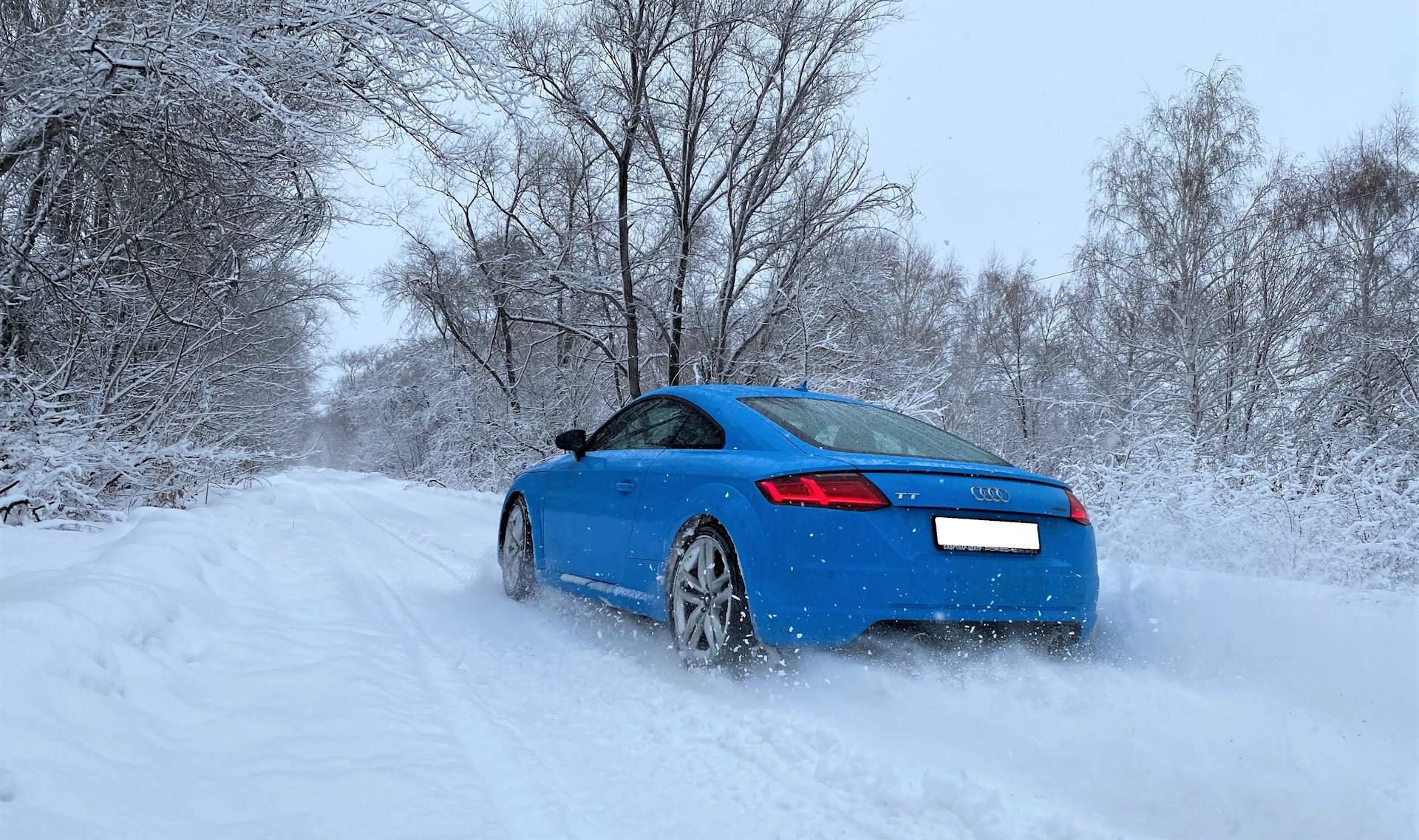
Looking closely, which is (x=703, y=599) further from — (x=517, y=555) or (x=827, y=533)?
(x=517, y=555)

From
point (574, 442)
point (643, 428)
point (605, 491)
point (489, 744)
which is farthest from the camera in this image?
point (574, 442)

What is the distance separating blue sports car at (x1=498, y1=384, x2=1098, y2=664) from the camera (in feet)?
9.76

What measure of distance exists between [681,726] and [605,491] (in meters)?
1.77

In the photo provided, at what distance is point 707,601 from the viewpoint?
3.45 meters

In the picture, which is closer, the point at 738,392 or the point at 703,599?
the point at 703,599

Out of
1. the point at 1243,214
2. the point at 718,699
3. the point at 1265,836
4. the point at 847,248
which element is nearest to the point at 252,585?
the point at 718,699

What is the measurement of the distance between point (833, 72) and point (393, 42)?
11.4 m

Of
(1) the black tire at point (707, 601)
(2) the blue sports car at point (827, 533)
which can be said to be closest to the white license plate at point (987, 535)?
(2) the blue sports car at point (827, 533)

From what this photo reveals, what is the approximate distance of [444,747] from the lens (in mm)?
2570

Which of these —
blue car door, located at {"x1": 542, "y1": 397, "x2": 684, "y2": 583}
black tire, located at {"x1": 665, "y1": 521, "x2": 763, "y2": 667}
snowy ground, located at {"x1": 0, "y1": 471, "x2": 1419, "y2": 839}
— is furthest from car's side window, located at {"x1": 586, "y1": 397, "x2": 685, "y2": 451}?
snowy ground, located at {"x1": 0, "y1": 471, "x2": 1419, "y2": 839}

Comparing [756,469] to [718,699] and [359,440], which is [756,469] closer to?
[718,699]

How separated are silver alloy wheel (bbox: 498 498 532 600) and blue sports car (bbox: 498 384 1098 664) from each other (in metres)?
1.34

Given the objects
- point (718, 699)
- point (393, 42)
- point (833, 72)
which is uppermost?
point (833, 72)

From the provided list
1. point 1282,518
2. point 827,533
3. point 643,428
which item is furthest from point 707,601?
point 1282,518
